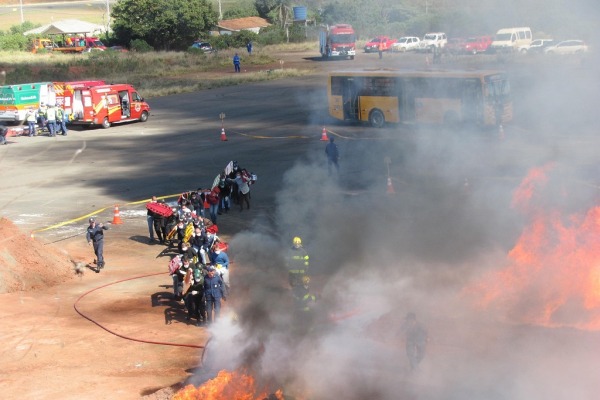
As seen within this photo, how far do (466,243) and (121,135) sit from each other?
2503 centimetres

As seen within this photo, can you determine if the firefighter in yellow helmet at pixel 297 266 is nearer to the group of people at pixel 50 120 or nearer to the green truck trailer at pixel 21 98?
the group of people at pixel 50 120

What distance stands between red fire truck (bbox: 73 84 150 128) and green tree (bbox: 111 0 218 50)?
37.9 meters

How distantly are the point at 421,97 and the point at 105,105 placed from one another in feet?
58.8

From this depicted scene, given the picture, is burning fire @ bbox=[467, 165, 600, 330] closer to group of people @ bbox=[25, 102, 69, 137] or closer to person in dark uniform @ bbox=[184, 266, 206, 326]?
person in dark uniform @ bbox=[184, 266, 206, 326]

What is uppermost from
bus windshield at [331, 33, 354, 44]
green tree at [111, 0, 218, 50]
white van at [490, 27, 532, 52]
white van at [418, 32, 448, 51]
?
green tree at [111, 0, 218, 50]

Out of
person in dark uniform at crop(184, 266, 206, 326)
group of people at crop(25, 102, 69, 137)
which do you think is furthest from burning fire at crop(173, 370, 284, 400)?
group of people at crop(25, 102, 69, 137)

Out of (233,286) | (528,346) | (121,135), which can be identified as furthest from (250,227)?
(121,135)

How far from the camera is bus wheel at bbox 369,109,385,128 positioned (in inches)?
1415

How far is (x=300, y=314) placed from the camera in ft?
45.7

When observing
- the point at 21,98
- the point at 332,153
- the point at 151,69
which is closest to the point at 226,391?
the point at 332,153

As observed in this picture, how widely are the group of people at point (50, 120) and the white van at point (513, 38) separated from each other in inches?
1100

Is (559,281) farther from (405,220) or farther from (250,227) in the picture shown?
(250,227)

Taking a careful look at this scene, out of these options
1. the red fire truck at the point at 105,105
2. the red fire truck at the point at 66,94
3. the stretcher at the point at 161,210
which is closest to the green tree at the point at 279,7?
the stretcher at the point at 161,210

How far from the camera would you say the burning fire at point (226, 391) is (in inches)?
452
